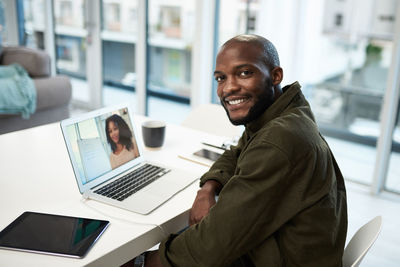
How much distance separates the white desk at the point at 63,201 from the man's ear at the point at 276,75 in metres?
0.43

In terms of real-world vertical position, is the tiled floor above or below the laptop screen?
below

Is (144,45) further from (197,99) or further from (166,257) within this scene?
(166,257)

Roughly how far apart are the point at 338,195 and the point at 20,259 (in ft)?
2.70

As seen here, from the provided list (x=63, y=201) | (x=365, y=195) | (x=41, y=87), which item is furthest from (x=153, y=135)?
(x=41, y=87)

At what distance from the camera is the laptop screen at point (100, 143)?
1.23 metres

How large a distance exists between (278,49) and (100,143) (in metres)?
1.96

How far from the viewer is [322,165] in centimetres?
104

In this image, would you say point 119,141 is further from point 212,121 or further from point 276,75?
point 212,121

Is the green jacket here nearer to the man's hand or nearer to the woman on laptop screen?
the man's hand

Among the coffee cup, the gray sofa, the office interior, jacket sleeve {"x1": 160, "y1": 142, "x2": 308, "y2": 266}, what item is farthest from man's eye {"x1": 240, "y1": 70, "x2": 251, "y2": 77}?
the gray sofa

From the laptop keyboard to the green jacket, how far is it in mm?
279

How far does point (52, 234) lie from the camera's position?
1.03m

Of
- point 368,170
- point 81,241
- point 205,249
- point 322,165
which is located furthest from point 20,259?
point 368,170

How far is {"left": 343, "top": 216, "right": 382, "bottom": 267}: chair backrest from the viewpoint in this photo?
1021 mm
